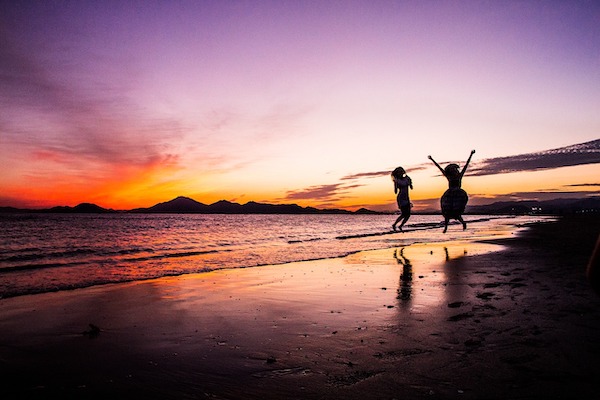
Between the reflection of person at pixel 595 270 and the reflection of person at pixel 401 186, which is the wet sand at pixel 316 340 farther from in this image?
the reflection of person at pixel 401 186

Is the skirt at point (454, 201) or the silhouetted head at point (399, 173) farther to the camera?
the silhouetted head at point (399, 173)

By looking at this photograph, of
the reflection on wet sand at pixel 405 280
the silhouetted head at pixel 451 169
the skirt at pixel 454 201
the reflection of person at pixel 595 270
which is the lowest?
the reflection on wet sand at pixel 405 280

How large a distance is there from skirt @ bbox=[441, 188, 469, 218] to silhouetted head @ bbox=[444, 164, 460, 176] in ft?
2.74

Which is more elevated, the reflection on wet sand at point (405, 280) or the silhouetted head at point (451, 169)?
the silhouetted head at point (451, 169)

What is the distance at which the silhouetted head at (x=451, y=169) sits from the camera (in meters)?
18.8

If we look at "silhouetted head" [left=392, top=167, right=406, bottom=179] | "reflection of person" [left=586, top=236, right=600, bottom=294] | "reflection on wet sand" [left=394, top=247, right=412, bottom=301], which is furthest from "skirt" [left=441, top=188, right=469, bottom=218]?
"reflection of person" [left=586, top=236, right=600, bottom=294]

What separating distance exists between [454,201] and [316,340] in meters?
16.6

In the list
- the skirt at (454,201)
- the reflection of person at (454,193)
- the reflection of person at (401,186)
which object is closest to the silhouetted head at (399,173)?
the reflection of person at (401,186)

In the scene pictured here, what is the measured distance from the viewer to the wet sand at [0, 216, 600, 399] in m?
3.14

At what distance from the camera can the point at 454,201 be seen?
19.1m

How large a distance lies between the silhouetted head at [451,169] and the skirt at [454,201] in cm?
83

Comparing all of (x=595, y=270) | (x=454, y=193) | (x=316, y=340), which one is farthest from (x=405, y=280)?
(x=454, y=193)

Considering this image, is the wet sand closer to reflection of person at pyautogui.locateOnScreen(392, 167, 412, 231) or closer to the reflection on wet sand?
the reflection on wet sand

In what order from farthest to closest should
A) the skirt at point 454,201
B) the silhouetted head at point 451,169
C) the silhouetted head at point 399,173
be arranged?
the silhouetted head at point 399,173, the skirt at point 454,201, the silhouetted head at point 451,169
